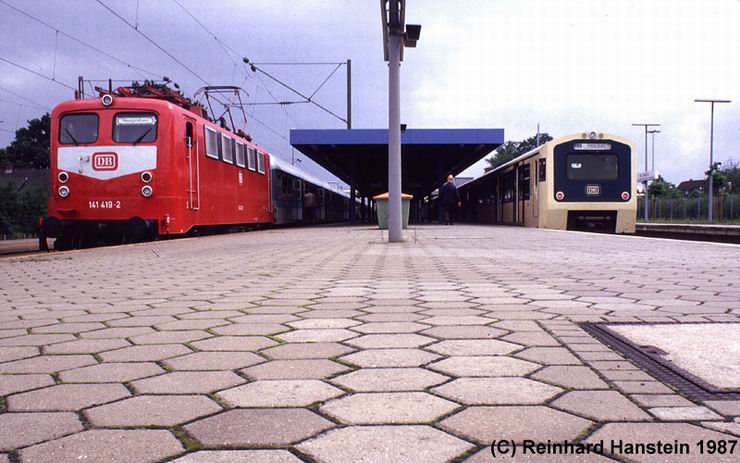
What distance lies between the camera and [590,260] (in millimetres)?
7410

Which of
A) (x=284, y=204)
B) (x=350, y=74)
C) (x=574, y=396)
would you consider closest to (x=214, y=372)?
(x=574, y=396)

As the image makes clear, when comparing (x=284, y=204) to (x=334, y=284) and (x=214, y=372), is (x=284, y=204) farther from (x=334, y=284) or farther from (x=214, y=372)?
(x=214, y=372)

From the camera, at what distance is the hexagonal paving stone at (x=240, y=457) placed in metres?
1.58

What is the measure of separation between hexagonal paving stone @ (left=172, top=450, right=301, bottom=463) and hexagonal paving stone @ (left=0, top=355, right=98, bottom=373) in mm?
1223

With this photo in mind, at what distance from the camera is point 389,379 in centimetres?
229

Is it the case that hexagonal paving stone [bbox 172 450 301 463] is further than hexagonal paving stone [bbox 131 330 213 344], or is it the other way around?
hexagonal paving stone [bbox 131 330 213 344]

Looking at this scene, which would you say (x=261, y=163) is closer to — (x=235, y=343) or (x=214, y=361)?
(x=235, y=343)

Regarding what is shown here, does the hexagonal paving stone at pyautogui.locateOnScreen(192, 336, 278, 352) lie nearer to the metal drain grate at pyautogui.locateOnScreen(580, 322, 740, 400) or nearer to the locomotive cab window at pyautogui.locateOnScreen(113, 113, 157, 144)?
the metal drain grate at pyautogui.locateOnScreen(580, 322, 740, 400)

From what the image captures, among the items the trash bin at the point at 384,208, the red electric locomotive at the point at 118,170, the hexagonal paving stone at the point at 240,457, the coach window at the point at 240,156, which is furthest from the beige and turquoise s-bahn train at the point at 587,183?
the hexagonal paving stone at the point at 240,457

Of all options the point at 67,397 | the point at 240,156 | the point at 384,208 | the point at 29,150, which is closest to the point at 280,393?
the point at 67,397

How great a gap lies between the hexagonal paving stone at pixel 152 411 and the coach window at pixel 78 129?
1082cm

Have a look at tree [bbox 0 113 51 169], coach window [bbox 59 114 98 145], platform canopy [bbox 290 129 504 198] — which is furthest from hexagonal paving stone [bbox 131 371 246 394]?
tree [bbox 0 113 51 169]

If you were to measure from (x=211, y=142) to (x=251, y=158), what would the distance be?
13.4ft

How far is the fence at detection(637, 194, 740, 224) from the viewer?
31578 millimetres
